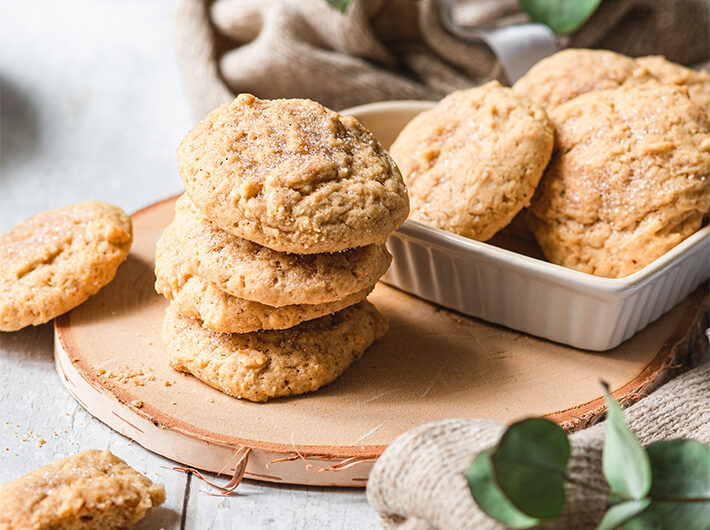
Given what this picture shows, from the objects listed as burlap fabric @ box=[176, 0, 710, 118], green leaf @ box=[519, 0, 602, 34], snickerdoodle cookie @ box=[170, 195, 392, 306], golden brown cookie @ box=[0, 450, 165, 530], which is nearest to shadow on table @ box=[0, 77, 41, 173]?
burlap fabric @ box=[176, 0, 710, 118]

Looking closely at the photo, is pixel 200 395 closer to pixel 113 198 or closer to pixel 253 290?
pixel 253 290

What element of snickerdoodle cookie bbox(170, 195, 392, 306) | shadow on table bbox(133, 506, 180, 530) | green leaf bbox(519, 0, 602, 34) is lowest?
shadow on table bbox(133, 506, 180, 530)

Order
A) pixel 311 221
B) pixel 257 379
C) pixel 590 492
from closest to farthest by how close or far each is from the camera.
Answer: pixel 590 492, pixel 311 221, pixel 257 379

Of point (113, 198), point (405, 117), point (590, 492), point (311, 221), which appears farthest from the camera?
point (113, 198)

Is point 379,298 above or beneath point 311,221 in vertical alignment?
beneath

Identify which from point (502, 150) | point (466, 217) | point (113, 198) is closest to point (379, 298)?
point (466, 217)

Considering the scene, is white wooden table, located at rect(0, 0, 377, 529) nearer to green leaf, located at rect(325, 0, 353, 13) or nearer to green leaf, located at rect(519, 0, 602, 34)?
green leaf, located at rect(325, 0, 353, 13)

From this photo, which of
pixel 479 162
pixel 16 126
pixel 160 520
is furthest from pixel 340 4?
pixel 160 520

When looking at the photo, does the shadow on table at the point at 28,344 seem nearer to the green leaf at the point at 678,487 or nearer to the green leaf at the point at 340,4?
the green leaf at the point at 340,4
